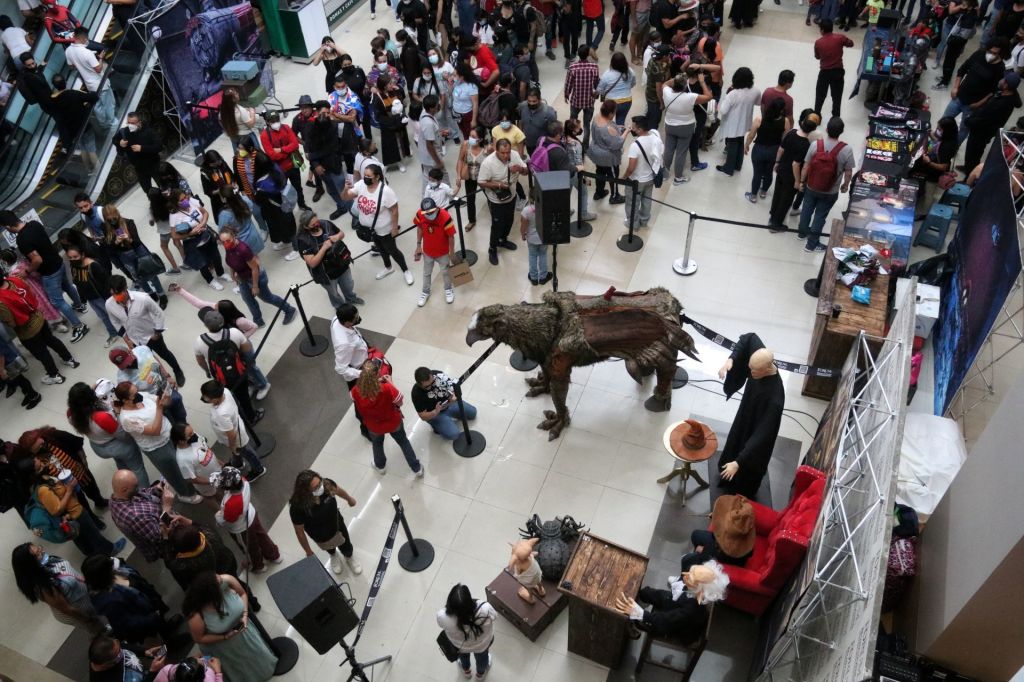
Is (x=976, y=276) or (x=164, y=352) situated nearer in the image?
(x=976, y=276)

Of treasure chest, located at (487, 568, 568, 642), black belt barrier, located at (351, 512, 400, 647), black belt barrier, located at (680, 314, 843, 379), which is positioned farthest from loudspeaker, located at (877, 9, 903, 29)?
black belt barrier, located at (351, 512, 400, 647)

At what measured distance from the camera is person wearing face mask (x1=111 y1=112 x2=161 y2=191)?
30.7 feet

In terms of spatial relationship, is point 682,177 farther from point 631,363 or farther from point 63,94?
point 63,94

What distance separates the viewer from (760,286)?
344 inches

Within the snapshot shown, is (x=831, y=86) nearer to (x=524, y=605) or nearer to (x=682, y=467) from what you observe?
(x=682, y=467)

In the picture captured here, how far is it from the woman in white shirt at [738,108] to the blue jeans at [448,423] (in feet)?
18.0

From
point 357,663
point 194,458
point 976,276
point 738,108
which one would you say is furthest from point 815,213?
point 194,458

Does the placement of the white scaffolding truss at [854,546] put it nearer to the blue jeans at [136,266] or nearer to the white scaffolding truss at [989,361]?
the white scaffolding truss at [989,361]

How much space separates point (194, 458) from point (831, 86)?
10.0 metres

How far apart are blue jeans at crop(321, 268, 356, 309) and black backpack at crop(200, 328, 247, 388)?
168cm

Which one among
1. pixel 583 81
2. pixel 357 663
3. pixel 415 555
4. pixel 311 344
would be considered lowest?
pixel 415 555

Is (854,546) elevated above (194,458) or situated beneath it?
elevated above

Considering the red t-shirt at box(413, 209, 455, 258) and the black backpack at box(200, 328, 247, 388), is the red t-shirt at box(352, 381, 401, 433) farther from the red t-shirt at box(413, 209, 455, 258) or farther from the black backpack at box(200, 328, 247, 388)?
the red t-shirt at box(413, 209, 455, 258)

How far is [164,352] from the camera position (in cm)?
780
